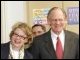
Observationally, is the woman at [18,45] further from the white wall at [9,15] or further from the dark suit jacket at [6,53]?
the white wall at [9,15]

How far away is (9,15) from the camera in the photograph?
3.53 metres

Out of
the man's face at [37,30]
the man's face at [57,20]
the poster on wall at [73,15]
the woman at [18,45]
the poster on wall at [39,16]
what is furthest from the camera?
the poster on wall at [39,16]

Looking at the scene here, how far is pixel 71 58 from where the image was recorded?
5.27 ft

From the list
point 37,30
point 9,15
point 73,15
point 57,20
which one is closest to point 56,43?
point 57,20

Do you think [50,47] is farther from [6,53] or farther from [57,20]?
[6,53]

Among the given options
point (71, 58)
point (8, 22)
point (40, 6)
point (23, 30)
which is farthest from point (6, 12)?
point (71, 58)

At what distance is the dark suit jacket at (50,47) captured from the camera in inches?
63.3

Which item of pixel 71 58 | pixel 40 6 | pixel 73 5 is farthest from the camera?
pixel 40 6

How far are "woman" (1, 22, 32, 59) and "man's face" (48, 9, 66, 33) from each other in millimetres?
231

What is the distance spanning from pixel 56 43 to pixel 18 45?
0.27 metres

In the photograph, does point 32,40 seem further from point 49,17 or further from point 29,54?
point 49,17

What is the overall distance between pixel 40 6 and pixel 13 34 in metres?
1.69

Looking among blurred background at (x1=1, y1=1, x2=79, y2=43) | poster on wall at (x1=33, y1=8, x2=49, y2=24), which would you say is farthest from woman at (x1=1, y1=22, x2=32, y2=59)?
poster on wall at (x1=33, y1=8, x2=49, y2=24)

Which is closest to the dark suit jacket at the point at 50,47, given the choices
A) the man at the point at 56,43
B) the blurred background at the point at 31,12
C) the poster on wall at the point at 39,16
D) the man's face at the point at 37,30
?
the man at the point at 56,43
